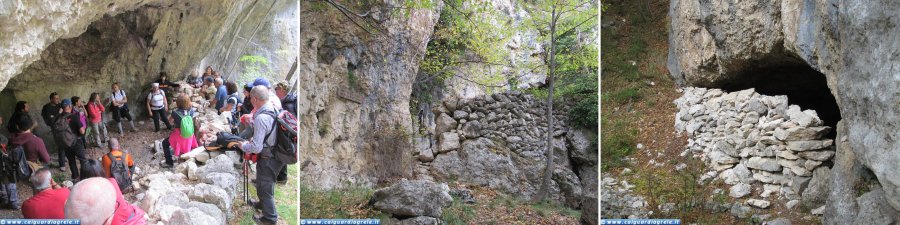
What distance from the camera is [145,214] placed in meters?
4.49

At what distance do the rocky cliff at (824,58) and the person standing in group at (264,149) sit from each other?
4.24 m

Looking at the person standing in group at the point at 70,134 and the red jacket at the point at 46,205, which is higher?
the person standing in group at the point at 70,134

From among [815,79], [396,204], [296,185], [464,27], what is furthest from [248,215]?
[815,79]

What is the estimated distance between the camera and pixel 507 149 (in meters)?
5.50

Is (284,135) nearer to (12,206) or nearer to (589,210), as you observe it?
(12,206)

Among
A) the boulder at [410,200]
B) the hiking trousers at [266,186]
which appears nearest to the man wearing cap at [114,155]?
the hiking trousers at [266,186]

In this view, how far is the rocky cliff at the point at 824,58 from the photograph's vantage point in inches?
153

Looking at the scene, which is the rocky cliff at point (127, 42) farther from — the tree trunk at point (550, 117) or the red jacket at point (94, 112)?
the tree trunk at point (550, 117)

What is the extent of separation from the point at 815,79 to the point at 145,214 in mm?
6709

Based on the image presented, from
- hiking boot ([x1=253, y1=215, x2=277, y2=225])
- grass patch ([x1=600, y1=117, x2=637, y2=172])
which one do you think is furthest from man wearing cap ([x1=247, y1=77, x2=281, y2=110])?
grass patch ([x1=600, y1=117, x2=637, y2=172])

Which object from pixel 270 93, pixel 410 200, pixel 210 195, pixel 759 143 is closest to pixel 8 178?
pixel 210 195

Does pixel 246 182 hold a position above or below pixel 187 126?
below

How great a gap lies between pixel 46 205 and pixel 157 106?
1.08 m

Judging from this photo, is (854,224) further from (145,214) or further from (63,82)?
(63,82)
